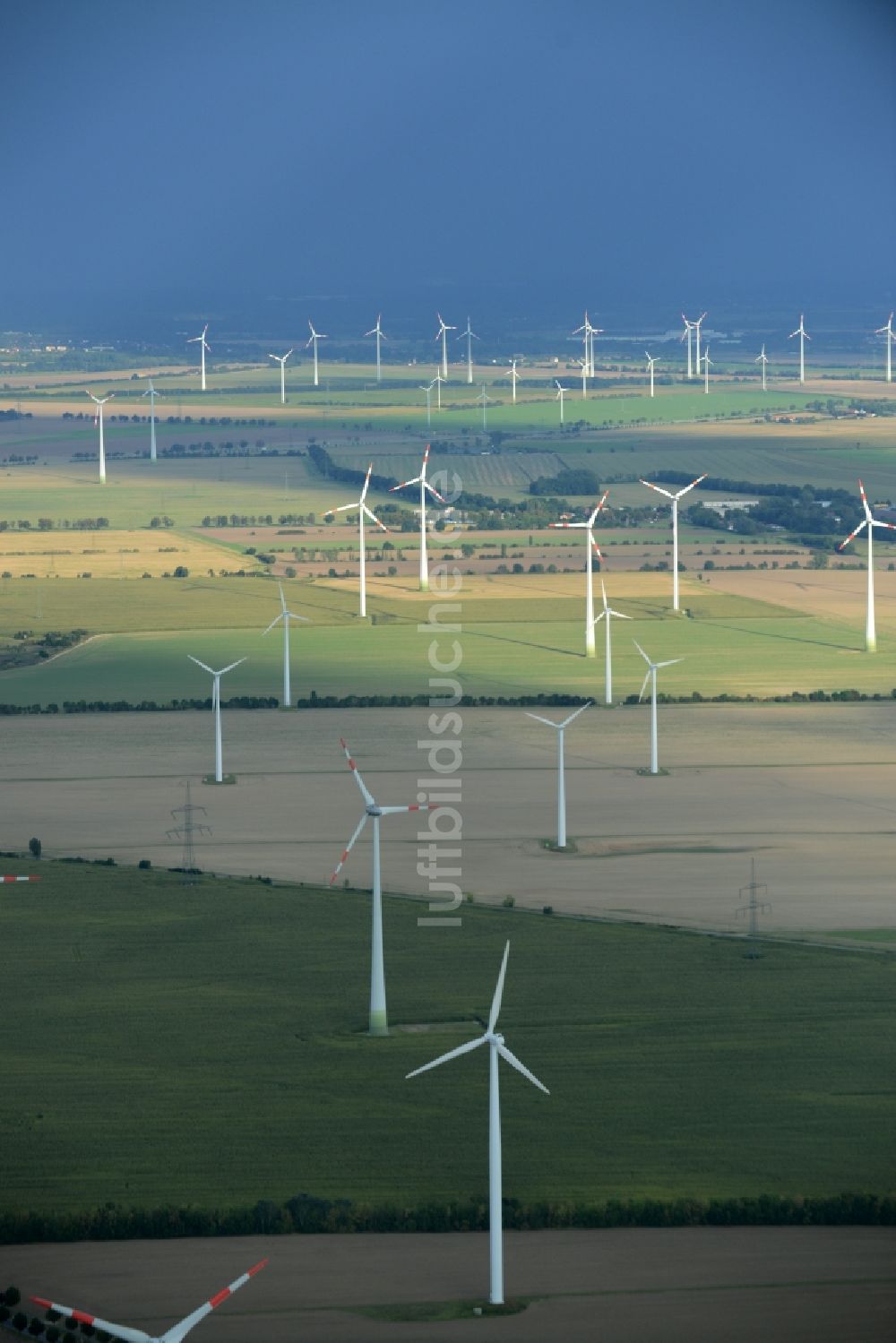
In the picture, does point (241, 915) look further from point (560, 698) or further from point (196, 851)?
point (560, 698)

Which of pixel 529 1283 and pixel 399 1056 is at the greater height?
pixel 399 1056

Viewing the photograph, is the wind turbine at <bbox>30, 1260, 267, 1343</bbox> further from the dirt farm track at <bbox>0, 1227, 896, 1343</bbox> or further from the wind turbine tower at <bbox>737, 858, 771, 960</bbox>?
the wind turbine tower at <bbox>737, 858, 771, 960</bbox>

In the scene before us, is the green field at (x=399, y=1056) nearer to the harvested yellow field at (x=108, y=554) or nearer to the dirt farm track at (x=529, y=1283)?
the dirt farm track at (x=529, y=1283)

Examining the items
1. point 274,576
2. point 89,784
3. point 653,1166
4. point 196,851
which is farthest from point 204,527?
point 653,1166

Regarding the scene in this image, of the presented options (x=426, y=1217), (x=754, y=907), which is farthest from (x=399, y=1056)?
(x=754, y=907)

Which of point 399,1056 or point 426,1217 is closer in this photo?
point 426,1217

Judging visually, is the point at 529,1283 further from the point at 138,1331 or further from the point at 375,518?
the point at 375,518

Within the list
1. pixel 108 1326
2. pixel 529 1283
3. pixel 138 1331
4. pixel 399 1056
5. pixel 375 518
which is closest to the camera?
pixel 108 1326
